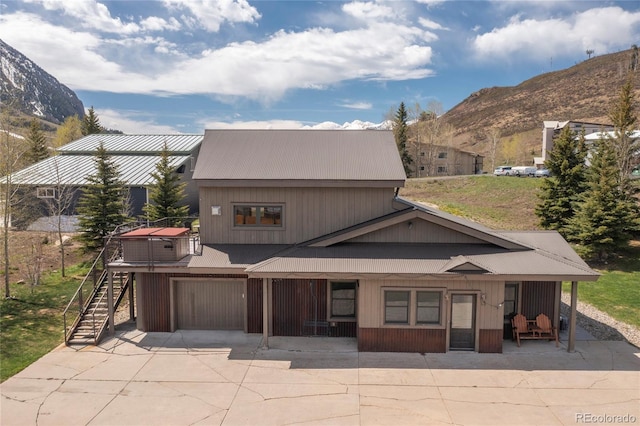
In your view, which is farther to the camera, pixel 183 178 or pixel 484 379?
pixel 183 178

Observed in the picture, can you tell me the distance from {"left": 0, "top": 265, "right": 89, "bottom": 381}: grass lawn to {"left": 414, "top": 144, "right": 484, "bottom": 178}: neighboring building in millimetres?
54517

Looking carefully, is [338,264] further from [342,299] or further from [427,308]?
[427,308]

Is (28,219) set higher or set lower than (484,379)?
higher

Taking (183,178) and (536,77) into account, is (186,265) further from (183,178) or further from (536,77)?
(536,77)

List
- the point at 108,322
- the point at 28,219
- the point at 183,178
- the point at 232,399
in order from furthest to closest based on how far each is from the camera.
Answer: the point at 183,178, the point at 28,219, the point at 108,322, the point at 232,399

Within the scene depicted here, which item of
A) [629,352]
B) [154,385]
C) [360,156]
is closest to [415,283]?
[360,156]

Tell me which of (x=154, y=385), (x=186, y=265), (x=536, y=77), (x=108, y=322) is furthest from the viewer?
(x=536, y=77)

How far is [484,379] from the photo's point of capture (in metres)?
11.6

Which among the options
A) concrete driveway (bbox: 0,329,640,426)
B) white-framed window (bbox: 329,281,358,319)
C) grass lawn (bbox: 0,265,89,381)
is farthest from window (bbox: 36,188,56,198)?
white-framed window (bbox: 329,281,358,319)

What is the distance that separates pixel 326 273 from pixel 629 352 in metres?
10.1

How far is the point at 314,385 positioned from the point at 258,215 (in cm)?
675

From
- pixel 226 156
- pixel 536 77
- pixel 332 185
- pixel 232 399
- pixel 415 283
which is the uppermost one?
pixel 536 77

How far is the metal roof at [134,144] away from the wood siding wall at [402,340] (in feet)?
93.9

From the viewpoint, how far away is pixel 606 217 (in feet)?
76.3
